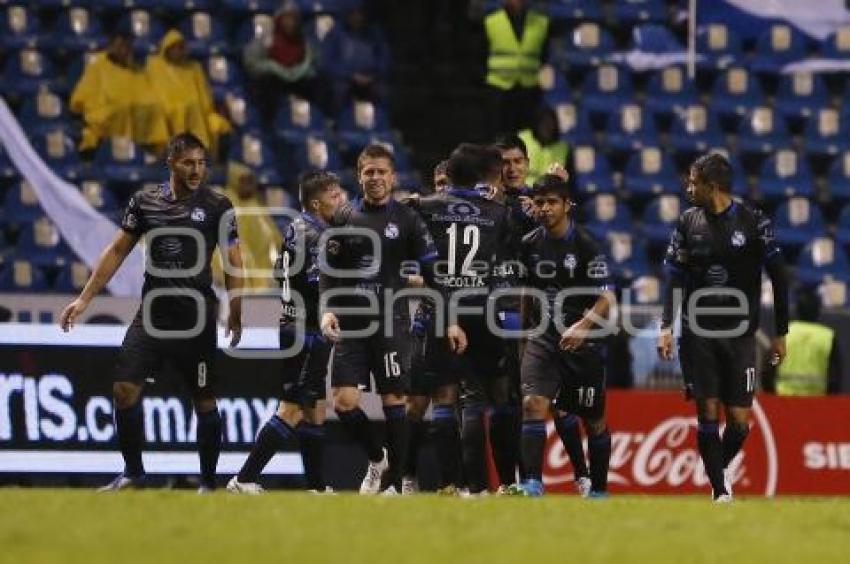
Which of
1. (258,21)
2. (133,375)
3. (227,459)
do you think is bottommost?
(227,459)

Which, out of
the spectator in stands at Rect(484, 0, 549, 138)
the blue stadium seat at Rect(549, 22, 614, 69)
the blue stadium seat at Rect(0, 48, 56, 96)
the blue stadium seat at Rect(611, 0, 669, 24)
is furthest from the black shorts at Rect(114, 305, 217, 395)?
the blue stadium seat at Rect(611, 0, 669, 24)

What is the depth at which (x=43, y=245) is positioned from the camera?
2298 centimetres

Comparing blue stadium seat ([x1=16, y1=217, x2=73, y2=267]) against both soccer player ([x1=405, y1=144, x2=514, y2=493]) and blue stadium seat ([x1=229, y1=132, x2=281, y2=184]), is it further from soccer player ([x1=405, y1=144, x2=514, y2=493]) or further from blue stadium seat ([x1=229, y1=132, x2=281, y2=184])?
soccer player ([x1=405, y1=144, x2=514, y2=493])

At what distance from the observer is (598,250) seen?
17000 mm

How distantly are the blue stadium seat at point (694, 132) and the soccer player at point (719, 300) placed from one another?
1034 centimetres

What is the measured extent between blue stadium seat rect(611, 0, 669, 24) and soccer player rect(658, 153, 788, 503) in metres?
11.5

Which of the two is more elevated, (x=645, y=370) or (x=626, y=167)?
(x=626, y=167)

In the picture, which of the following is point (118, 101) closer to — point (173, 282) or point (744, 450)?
point (744, 450)

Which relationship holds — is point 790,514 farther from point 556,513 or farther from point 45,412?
point 45,412

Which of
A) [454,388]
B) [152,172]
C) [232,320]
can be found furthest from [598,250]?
[152,172]

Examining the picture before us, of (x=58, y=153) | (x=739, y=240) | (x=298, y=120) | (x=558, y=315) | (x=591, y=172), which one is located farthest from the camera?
(x=591, y=172)

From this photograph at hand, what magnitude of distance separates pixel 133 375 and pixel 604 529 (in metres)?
4.17

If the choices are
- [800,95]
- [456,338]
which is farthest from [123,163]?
[456,338]

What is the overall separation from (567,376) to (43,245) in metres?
7.54
